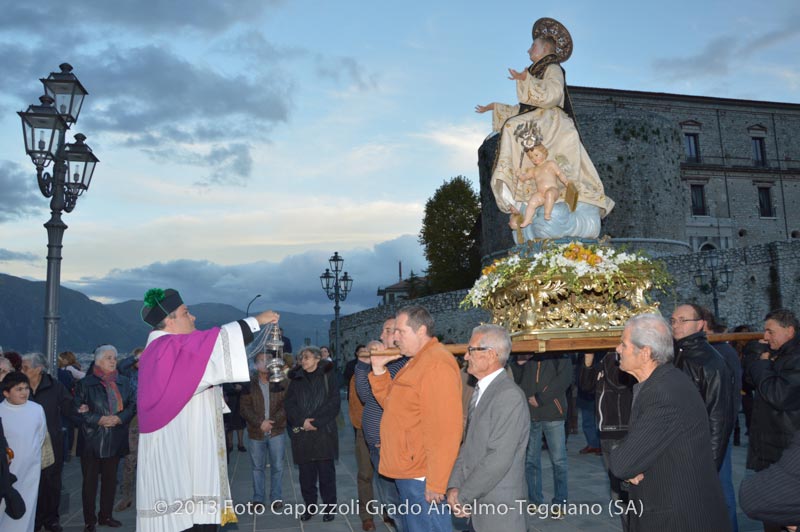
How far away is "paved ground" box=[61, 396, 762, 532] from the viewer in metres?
6.72

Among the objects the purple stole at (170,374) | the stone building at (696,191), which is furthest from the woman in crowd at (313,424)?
the stone building at (696,191)

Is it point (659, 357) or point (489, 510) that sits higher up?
point (659, 357)

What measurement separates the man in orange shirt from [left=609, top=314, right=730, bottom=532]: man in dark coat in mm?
1099

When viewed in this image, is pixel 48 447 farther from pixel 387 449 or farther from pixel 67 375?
pixel 67 375

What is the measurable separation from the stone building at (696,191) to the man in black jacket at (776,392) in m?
21.8

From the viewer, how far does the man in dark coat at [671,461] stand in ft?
11.0

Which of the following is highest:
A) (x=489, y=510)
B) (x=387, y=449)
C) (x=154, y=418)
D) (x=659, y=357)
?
(x=659, y=357)

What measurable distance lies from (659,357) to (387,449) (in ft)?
6.21

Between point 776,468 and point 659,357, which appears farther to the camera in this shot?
point 659,357

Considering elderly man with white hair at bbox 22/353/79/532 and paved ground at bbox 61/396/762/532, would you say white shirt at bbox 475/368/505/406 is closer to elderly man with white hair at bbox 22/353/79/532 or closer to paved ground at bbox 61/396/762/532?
paved ground at bbox 61/396/762/532

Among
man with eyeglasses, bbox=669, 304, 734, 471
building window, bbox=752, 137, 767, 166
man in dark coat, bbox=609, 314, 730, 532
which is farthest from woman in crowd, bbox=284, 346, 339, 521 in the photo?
building window, bbox=752, 137, 767, 166

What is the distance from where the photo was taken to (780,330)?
5078 mm

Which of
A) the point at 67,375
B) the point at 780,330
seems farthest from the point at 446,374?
the point at 67,375

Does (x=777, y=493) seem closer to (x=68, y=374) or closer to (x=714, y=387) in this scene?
(x=714, y=387)
